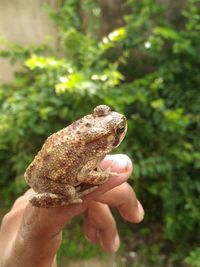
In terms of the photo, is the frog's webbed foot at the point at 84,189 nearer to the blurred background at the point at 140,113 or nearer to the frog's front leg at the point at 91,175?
the frog's front leg at the point at 91,175

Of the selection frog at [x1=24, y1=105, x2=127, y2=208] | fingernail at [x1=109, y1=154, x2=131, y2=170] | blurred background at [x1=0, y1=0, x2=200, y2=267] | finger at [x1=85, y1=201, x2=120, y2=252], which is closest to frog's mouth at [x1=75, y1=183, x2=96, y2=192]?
frog at [x1=24, y1=105, x2=127, y2=208]

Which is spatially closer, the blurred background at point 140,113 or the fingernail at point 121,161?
the fingernail at point 121,161

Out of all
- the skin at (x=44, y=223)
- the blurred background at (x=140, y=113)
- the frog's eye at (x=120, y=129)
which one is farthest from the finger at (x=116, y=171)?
the blurred background at (x=140, y=113)

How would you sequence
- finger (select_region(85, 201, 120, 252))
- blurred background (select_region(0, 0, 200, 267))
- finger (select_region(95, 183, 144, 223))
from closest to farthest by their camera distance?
finger (select_region(95, 183, 144, 223)), finger (select_region(85, 201, 120, 252)), blurred background (select_region(0, 0, 200, 267))

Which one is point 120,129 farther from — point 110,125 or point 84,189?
point 84,189

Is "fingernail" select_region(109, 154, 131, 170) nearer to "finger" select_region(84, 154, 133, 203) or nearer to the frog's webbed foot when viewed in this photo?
"finger" select_region(84, 154, 133, 203)

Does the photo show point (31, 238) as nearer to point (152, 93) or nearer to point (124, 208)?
point (124, 208)

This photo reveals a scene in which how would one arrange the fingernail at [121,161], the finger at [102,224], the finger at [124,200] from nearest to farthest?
the fingernail at [121,161] < the finger at [124,200] < the finger at [102,224]
